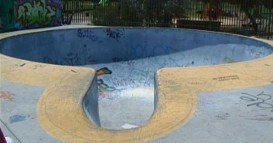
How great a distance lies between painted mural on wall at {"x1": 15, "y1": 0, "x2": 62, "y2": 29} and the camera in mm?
18516

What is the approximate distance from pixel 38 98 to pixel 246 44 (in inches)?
368

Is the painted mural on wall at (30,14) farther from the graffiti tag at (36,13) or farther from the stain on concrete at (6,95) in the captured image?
the stain on concrete at (6,95)

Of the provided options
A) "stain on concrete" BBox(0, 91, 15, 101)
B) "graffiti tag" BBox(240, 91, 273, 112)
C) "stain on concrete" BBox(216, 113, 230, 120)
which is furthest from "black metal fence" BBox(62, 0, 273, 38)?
"stain on concrete" BBox(216, 113, 230, 120)

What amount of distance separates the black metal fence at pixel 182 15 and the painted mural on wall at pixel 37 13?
413 centimetres

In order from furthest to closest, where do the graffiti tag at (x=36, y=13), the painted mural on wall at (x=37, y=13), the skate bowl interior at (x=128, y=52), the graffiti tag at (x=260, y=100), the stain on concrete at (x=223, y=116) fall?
1. the graffiti tag at (x=36, y=13)
2. the painted mural on wall at (x=37, y=13)
3. the skate bowl interior at (x=128, y=52)
4. the graffiti tag at (x=260, y=100)
5. the stain on concrete at (x=223, y=116)

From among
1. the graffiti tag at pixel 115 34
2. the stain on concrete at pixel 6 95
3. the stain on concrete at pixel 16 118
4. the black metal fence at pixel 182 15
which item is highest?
the black metal fence at pixel 182 15

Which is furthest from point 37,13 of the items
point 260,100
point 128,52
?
point 260,100

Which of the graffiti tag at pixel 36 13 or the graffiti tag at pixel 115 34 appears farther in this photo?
the graffiti tag at pixel 36 13

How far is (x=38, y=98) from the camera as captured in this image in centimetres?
773

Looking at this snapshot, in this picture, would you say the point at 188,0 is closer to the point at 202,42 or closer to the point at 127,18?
the point at 127,18

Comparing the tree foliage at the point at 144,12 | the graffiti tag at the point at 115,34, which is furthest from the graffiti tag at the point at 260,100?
the tree foliage at the point at 144,12

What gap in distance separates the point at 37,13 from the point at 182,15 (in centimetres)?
1009

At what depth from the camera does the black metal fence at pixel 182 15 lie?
80.0ft

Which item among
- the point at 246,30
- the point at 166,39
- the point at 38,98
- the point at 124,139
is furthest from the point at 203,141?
the point at 246,30
